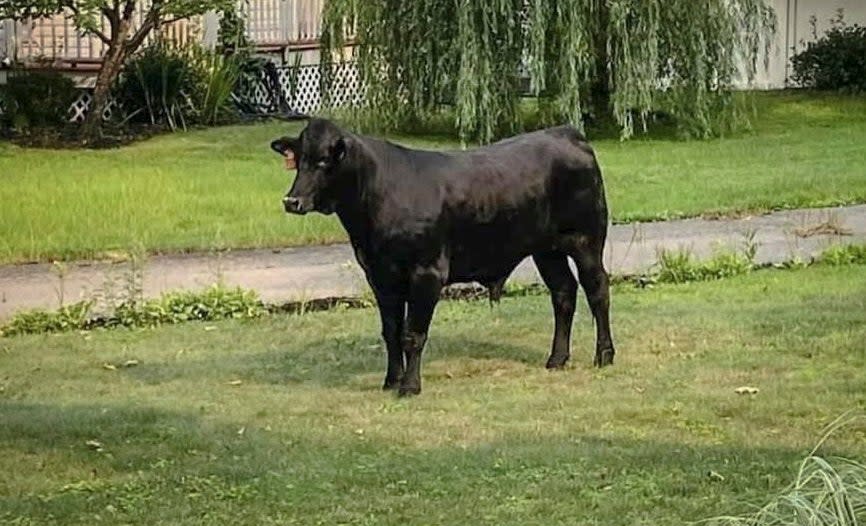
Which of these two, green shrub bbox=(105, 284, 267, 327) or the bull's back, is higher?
the bull's back

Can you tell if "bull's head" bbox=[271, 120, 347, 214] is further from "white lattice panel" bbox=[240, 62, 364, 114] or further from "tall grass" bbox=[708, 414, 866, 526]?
"white lattice panel" bbox=[240, 62, 364, 114]

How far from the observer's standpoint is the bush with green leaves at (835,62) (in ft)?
101

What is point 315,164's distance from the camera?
8648mm

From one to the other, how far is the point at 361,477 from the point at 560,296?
120 inches

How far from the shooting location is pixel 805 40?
33.4m

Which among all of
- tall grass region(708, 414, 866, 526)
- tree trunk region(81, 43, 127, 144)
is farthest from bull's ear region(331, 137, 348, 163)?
tree trunk region(81, 43, 127, 144)

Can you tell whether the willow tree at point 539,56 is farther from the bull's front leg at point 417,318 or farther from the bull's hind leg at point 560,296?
the bull's front leg at point 417,318

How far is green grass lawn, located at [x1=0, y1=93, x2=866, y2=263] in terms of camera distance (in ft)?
51.2

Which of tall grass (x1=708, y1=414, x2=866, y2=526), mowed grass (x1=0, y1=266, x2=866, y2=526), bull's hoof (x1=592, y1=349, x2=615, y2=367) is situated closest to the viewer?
tall grass (x1=708, y1=414, x2=866, y2=526)

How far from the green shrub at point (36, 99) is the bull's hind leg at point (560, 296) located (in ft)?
51.8

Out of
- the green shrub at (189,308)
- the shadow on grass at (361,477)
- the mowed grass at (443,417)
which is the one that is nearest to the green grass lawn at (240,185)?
the green shrub at (189,308)

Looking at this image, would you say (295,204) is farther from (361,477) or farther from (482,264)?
(361,477)

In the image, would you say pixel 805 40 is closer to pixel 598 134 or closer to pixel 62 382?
pixel 598 134

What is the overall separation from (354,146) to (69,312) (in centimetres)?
352
